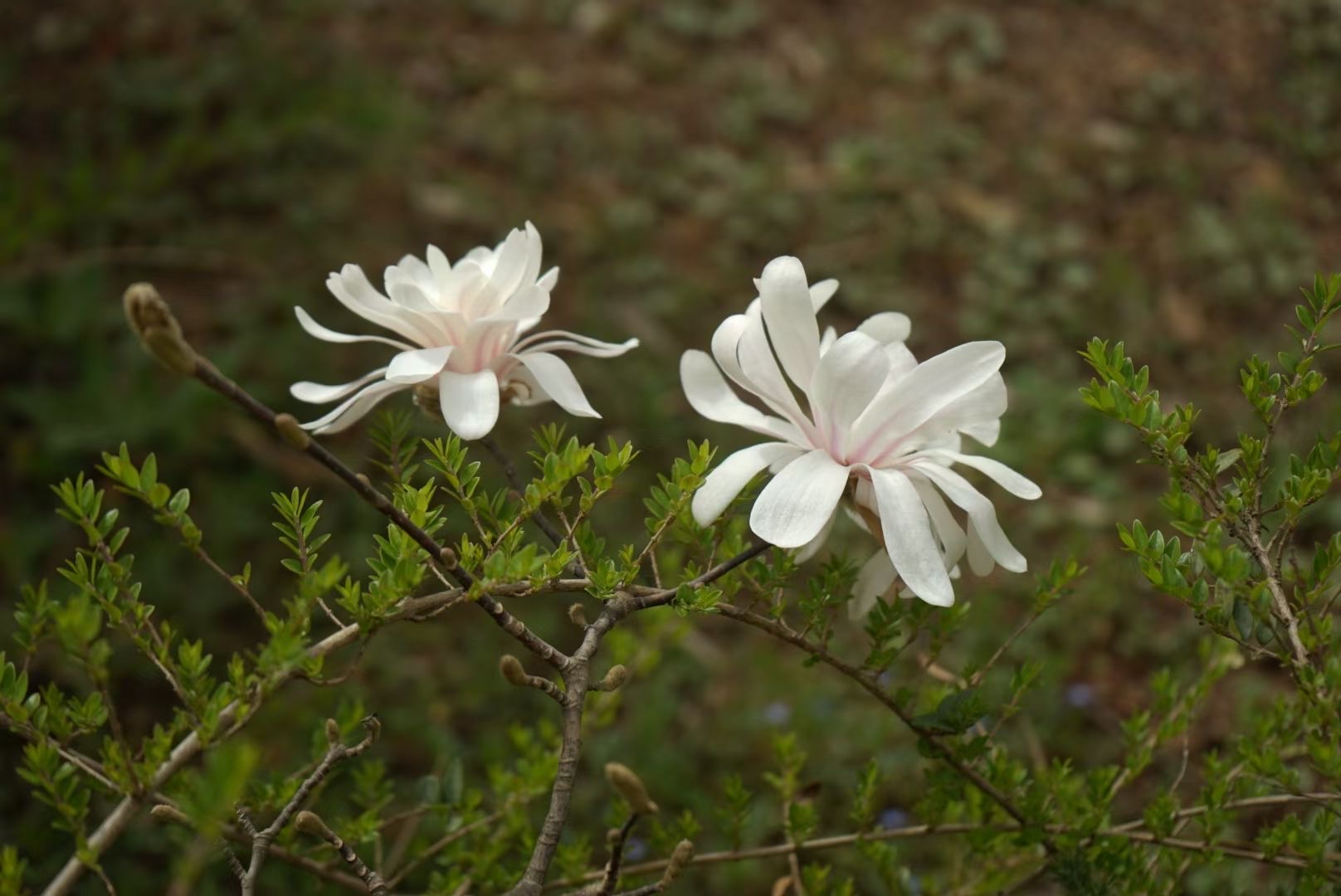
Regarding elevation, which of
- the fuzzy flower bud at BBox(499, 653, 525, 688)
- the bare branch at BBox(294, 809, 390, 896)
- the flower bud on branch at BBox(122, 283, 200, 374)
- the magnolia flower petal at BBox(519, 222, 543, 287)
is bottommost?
the bare branch at BBox(294, 809, 390, 896)

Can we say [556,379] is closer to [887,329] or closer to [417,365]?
[417,365]

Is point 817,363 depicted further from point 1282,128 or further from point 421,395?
point 1282,128

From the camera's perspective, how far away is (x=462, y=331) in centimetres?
82

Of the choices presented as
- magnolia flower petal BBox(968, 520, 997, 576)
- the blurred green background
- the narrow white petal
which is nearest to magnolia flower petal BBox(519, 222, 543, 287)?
the narrow white petal

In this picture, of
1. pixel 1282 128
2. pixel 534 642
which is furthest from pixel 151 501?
pixel 1282 128

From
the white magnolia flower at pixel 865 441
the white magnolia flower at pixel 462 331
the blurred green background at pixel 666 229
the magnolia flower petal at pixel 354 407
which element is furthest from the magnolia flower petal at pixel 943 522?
the blurred green background at pixel 666 229

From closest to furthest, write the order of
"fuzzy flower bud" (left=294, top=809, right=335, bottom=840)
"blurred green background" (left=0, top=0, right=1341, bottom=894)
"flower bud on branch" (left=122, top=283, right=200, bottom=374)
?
"flower bud on branch" (left=122, top=283, right=200, bottom=374) < "fuzzy flower bud" (left=294, top=809, right=335, bottom=840) < "blurred green background" (left=0, top=0, right=1341, bottom=894)

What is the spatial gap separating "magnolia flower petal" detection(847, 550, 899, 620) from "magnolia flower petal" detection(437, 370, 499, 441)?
27 centimetres

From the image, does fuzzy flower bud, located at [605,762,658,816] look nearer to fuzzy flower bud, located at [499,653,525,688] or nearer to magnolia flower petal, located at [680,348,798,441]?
fuzzy flower bud, located at [499,653,525,688]

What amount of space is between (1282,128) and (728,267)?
152 cm

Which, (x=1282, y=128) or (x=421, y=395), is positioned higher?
(x=421, y=395)

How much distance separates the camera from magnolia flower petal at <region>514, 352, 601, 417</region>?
0.80m

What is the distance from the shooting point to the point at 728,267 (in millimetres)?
2932

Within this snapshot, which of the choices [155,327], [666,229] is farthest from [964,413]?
[666,229]
